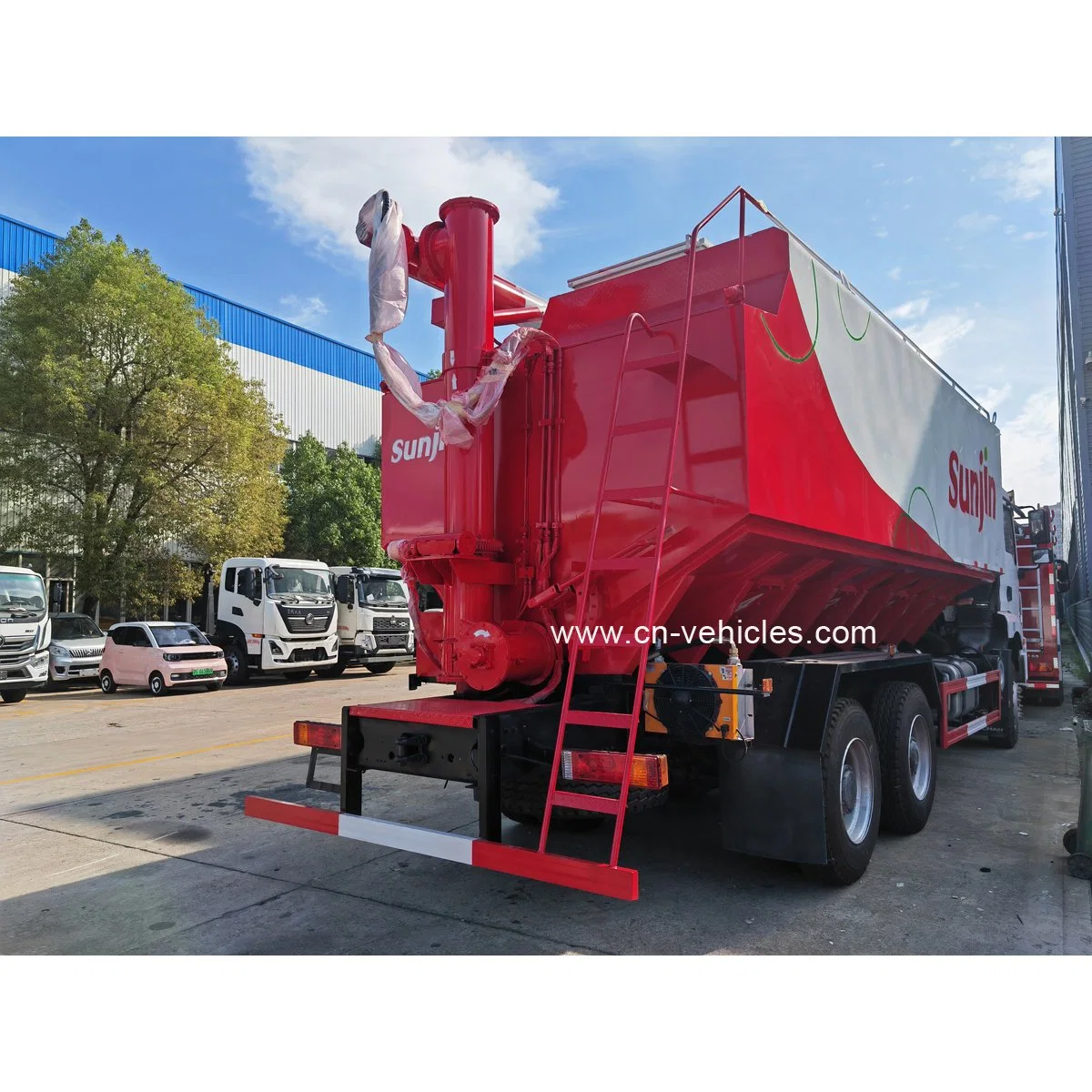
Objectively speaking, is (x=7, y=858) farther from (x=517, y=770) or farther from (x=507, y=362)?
(x=507, y=362)

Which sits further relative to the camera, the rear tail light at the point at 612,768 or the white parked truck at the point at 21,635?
the white parked truck at the point at 21,635

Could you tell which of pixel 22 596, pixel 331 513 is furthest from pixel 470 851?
pixel 331 513

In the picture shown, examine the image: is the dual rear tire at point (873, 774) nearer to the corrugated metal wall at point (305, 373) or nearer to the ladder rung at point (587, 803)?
the ladder rung at point (587, 803)

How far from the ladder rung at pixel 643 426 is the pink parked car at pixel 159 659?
15.2m

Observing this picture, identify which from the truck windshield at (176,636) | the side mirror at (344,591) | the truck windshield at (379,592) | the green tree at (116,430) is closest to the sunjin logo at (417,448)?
the side mirror at (344,591)

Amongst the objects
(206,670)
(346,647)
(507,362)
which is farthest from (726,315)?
(346,647)

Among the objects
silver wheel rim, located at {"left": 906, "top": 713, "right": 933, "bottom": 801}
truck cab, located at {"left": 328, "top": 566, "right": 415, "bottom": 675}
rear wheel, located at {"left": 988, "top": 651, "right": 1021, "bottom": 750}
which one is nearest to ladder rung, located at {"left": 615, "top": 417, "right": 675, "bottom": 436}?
silver wheel rim, located at {"left": 906, "top": 713, "right": 933, "bottom": 801}

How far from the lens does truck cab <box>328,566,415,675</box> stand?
2045 cm

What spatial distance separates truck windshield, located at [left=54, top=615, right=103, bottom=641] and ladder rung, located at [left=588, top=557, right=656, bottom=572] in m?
18.4

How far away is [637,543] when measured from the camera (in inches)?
180

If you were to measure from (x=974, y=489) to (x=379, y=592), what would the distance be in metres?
15.1

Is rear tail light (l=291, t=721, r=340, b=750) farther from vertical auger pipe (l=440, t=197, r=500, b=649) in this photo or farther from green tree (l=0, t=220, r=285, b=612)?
green tree (l=0, t=220, r=285, b=612)

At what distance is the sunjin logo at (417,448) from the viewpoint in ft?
17.6

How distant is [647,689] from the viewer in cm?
445
